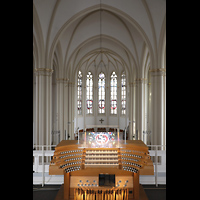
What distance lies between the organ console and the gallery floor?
0.83ft

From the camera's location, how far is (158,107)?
38.7 feet

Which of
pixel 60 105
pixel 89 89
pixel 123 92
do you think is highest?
pixel 89 89

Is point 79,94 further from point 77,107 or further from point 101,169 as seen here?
point 101,169

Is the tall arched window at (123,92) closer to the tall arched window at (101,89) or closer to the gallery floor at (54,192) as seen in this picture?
the tall arched window at (101,89)

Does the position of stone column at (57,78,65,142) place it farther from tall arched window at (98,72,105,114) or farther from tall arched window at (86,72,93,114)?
tall arched window at (98,72,105,114)

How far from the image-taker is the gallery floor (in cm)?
705

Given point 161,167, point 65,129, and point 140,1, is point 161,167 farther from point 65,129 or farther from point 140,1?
point 65,129

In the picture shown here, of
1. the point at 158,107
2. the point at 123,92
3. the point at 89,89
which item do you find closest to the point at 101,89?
the point at 89,89

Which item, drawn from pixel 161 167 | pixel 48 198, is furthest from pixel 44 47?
pixel 161 167

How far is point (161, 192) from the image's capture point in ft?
24.3

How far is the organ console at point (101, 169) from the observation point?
263 inches

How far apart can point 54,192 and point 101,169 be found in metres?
2.07
